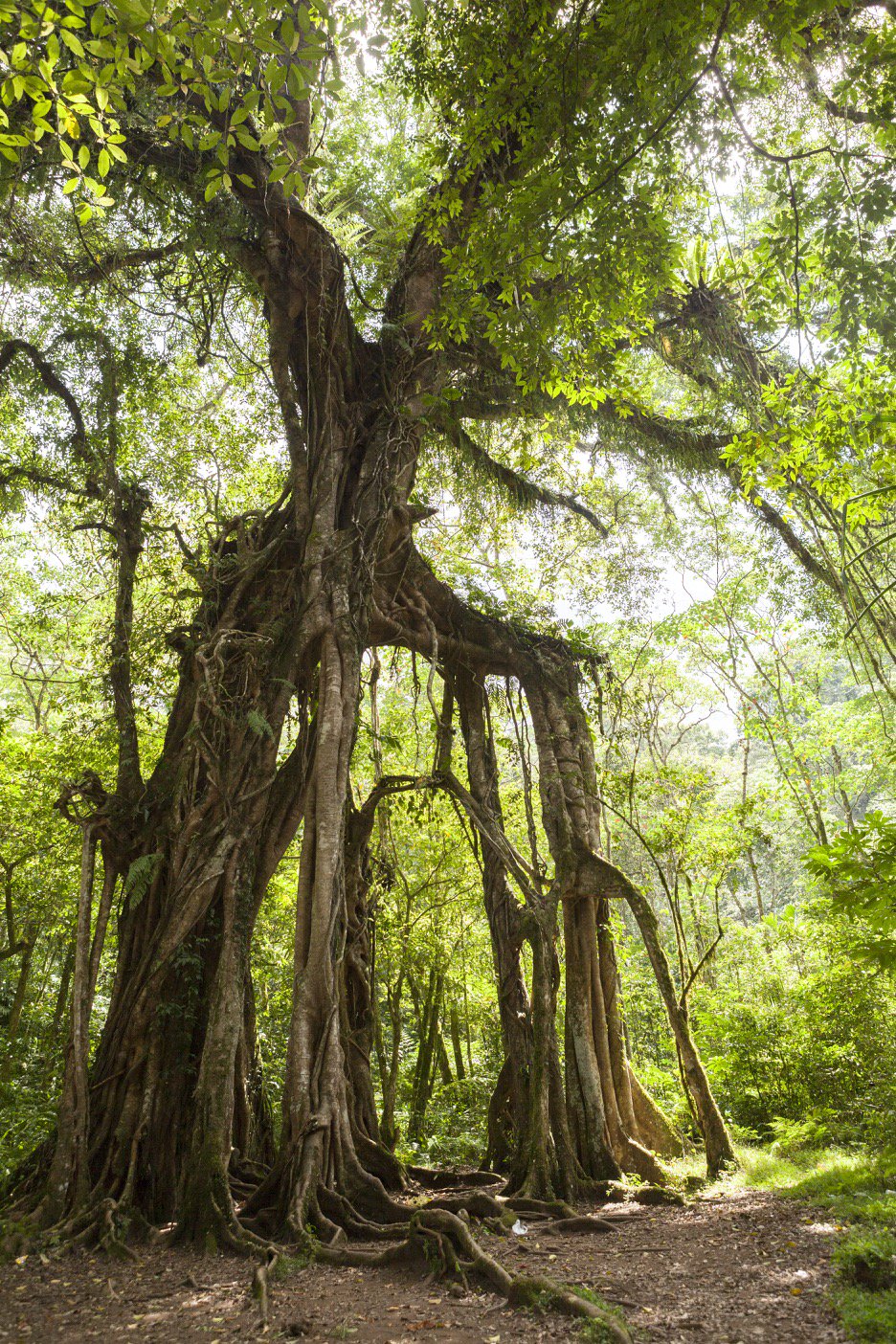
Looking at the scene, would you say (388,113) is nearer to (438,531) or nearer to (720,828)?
(438,531)

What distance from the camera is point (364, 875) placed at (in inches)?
250

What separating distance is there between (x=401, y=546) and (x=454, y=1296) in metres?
5.25

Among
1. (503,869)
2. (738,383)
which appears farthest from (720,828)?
(738,383)

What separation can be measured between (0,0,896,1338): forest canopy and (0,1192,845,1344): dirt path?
279mm

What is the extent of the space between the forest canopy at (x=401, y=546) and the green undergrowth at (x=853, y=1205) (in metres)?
0.39

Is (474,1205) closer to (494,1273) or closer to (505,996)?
(494,1273)

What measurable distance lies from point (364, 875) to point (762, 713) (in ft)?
30.2

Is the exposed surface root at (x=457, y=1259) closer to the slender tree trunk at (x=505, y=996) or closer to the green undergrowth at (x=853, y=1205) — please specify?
the green undergrowth at (x=853, y=1205)

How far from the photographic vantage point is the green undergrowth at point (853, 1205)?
2416 mm

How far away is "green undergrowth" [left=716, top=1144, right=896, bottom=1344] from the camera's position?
2.42 m

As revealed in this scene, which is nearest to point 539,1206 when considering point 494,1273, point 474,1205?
point 474,1205

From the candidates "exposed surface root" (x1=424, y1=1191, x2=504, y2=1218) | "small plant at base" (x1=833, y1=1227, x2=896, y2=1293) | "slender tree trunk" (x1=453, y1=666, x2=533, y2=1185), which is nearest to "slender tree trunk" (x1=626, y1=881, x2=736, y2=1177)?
"slender tree trunk" (x1=453, y1=666, x2=533, y2=1185)

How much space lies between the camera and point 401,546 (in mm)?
6922

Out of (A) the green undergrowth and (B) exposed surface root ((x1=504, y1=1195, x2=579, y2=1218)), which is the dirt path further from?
(B) exposed surface root ((x1=504, y1=1195, x2=579, y2=1218))
